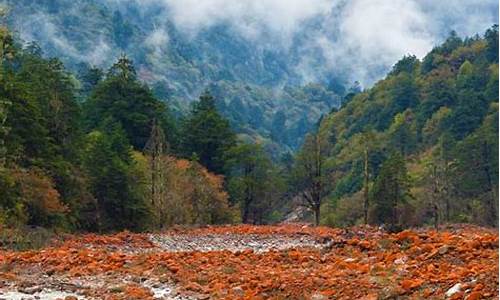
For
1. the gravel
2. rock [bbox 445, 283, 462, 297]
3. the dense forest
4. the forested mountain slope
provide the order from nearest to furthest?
rock [bbox 445, 283, 462, 297] → the gravel → the dense forest → the forested mountain slope

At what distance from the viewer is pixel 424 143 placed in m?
135

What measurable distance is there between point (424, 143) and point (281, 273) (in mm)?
124344

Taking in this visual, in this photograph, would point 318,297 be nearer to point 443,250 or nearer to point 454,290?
point 454,290

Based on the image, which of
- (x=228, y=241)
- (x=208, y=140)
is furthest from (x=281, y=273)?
(x=208, y=140)

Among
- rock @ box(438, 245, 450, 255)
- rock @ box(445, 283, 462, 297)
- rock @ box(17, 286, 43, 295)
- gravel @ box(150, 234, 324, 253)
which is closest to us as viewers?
rock @ box(445, 283, 462, 297)

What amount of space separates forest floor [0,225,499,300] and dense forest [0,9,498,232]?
11.0 m

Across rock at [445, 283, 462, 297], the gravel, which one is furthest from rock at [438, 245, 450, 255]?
the gravel

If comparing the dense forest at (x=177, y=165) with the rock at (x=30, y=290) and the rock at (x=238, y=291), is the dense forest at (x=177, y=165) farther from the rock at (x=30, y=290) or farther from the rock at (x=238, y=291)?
the rock at (x=238, y=291)

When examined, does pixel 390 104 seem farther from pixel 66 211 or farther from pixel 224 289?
pixel 224 289

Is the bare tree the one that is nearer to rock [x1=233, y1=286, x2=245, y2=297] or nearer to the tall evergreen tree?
the tall evergreen tree

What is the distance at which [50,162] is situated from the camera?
1639 inches

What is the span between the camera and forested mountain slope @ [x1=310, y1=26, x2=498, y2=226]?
59844 mm

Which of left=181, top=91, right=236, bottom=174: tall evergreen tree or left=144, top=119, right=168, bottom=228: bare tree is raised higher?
left=181, top=91, right=236, bottom=174: tall evergreen tree

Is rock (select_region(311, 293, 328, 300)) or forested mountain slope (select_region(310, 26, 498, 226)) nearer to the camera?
rock (select_region(311, 293, 328, 300))
